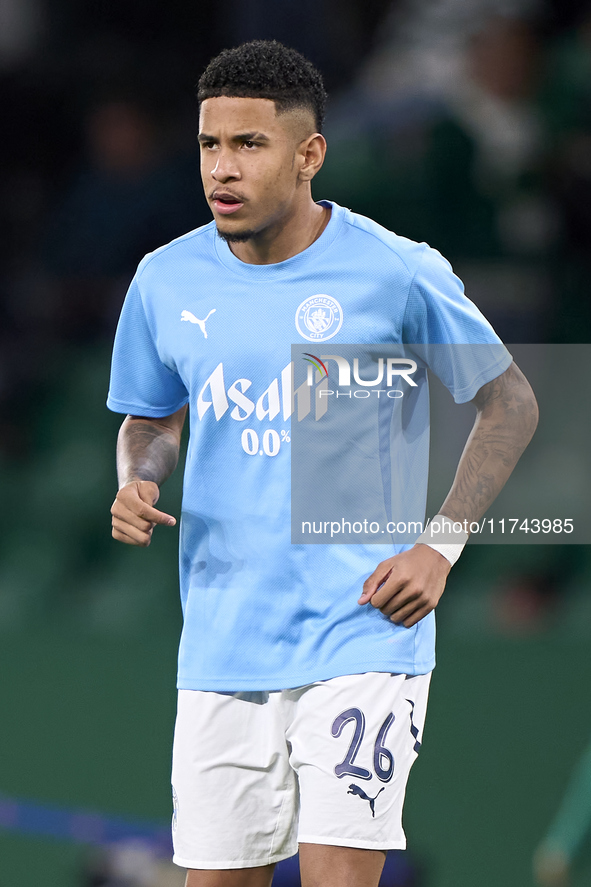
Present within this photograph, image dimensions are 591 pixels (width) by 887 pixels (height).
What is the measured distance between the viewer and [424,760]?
3342 mm

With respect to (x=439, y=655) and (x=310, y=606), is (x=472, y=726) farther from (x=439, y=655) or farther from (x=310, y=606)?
(x=310, y=606)

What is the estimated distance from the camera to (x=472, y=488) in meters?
1.98

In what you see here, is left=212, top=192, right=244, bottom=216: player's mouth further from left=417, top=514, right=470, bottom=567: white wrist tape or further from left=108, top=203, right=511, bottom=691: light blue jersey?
left=417, top=514, right=470, bottom=567: white wrist tape

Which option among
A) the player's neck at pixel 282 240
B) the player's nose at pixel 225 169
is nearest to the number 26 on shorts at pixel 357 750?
the player's neck at pixel 282 240

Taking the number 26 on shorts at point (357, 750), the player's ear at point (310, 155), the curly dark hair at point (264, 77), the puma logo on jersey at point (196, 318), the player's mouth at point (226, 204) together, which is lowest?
the number 26 on shorts at point (357, 750)

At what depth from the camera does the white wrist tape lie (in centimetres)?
192

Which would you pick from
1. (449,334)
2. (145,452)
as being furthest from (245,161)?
(145,452)

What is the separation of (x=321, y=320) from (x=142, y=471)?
1.42ft

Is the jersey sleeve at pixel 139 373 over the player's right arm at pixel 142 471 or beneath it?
over

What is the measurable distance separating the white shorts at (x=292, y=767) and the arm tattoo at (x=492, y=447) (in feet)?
1.03

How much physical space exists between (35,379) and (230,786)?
3787 mm

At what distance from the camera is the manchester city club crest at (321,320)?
199 centimetres

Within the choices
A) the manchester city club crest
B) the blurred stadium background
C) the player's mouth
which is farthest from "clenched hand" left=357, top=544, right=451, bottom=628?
the blurred stadium background

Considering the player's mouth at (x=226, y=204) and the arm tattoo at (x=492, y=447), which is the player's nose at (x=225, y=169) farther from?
the arm tattoo at (x=492, y=447)
